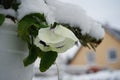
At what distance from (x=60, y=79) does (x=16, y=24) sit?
0.10 metres

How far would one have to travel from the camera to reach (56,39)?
0.30 m

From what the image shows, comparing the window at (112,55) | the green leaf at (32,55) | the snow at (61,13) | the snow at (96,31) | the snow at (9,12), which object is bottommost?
the window at (112,55)

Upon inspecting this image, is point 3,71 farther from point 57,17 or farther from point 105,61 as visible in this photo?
point 105,61

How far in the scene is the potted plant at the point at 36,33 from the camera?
307 mm

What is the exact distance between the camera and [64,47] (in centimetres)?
30

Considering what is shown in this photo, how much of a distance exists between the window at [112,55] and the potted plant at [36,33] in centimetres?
1238

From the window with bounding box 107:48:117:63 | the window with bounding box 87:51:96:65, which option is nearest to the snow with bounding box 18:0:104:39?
the window with bounding box 107:48:117:63

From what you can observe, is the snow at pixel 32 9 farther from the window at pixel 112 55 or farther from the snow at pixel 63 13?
the window at pixel 112 55

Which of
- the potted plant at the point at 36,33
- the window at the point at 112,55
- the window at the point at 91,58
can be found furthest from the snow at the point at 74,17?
the window at the point at 91,58

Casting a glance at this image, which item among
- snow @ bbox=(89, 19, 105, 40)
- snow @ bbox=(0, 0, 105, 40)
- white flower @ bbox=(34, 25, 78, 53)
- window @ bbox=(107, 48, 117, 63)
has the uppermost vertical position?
white flower @ bbox=(34, 25, 78, 53)

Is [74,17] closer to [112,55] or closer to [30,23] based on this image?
[30,23]

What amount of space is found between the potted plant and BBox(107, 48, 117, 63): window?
488 inches

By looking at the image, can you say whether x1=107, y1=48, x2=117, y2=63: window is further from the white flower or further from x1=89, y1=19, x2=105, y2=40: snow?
the white flower

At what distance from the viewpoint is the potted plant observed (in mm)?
307
